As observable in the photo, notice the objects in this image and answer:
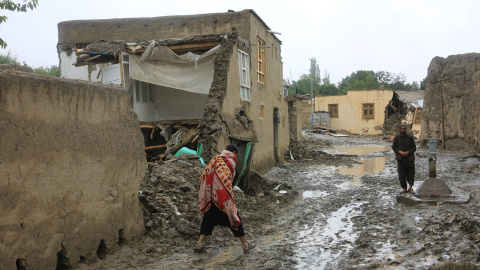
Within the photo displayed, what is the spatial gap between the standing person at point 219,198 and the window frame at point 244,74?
25.5 ft

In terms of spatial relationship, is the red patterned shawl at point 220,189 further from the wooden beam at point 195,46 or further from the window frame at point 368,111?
the window frame at point 368,111

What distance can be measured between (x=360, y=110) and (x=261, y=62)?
90.7ft

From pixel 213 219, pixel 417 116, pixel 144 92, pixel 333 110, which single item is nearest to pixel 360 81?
pixel 333 110

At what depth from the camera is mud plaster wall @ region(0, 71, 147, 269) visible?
163 inches

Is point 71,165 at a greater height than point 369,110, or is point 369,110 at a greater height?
point 369,110

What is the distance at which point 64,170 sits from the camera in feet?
15.4

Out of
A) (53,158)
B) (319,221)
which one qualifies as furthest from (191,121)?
(53,158)

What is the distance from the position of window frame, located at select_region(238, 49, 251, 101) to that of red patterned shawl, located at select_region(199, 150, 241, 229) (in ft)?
25.6

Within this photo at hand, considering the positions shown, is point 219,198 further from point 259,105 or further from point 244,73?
point 259,105

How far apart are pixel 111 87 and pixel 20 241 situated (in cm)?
216

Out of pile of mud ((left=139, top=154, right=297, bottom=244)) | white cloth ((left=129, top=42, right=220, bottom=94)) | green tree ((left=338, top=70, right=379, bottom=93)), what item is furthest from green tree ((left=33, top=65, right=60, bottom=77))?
green tree ((left=338, top=70, right=379, bottom=93))

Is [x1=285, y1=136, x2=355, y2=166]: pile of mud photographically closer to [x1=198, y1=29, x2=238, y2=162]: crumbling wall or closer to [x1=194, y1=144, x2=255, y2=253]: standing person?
[x1=198, y1=29, x2=238, y2=162]: crumbling wall

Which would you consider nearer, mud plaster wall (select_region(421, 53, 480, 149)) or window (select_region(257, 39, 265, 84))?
window (select_region(257, 39, 265, 84))

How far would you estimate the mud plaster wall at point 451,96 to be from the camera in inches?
693
